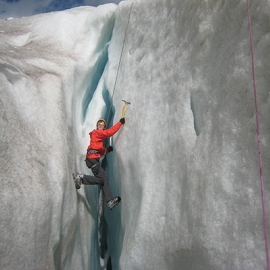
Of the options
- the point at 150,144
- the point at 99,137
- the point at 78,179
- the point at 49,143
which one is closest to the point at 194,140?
the point at 150,144

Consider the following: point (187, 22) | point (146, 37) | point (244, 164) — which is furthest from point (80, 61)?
point (244, 164)

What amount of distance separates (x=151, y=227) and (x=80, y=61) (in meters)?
3.40

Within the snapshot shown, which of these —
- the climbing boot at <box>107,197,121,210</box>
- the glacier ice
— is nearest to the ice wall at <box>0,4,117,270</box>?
the glacier ice

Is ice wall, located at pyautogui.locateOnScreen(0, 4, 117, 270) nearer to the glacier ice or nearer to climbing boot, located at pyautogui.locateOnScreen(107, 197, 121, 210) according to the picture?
the glacier ice

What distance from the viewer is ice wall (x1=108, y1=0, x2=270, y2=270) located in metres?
3.05

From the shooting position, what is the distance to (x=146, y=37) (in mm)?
4902

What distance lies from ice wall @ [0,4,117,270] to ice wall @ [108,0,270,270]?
2.54ft

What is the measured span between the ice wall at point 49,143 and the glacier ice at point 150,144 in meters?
0.02

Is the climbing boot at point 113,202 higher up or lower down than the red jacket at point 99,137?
lower down

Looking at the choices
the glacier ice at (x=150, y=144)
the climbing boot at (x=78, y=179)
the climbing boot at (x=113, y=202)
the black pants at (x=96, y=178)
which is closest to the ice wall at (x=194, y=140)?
the glacier ice at (x=150, y=144)

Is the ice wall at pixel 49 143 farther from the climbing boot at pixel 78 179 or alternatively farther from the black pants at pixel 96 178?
the black pants at pixel 96 178

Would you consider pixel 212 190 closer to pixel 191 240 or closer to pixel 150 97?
pixel 191 240

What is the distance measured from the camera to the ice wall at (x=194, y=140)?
3.05 metres

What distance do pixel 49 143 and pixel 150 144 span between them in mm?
1416
